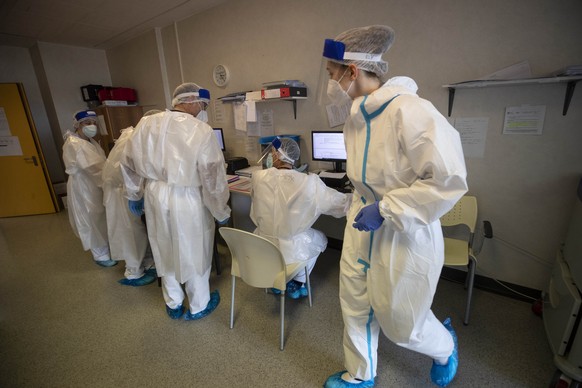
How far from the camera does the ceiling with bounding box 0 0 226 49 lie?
2721 millimetres

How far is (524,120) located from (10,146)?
578 centimetres

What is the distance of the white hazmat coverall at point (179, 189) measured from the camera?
61.6 inches

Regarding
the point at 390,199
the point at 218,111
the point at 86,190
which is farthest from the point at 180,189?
the point at 218,111

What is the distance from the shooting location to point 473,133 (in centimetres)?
180

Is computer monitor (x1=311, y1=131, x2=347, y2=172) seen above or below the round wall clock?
below

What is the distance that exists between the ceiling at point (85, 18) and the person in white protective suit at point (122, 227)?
1586 mm

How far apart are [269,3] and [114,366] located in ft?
9.64

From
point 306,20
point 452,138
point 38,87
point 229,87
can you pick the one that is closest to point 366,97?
point 452,138

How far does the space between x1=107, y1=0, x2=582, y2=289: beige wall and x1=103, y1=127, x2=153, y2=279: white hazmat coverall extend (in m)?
1.69

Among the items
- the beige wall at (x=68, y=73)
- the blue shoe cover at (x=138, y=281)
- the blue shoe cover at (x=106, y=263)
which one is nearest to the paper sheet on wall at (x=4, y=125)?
the beige wall at (x=68, y=73)

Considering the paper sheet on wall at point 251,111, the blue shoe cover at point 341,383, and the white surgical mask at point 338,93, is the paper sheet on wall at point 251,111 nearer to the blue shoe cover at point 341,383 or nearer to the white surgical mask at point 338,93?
the white surgical mask at point 338,93

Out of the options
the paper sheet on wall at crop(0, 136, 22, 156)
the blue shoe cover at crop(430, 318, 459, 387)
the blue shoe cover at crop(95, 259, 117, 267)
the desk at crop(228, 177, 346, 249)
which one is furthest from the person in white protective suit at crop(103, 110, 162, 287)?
the paper sheet on wall at crop(0, 136, 22, 156)

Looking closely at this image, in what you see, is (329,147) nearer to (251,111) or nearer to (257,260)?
(251,111)

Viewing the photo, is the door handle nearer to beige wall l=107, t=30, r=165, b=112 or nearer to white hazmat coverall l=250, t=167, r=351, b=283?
beige wall l=107, t=30, r=165, b=112
